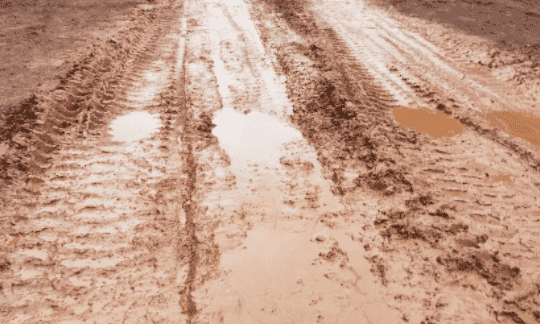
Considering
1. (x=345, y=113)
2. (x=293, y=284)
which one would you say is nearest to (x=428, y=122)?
(x=345, y=113)

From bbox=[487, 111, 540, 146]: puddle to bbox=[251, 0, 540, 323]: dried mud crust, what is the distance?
0.62m

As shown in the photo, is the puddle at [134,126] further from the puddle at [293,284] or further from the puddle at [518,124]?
the puddle at [518,124]

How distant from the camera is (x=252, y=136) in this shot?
4.53m

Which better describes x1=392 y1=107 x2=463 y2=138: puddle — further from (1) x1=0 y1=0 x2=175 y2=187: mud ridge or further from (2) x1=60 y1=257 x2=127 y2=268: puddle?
(1) x1=0 y1=0 x2=175 y2=187: mud ridge

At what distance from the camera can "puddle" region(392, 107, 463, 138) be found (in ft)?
14.4

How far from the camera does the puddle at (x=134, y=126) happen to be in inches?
169

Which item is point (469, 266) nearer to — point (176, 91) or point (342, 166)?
point (342, 166)

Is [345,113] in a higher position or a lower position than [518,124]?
lower

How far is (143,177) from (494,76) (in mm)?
6583

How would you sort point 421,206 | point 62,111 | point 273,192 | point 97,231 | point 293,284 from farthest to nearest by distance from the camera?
point 62,111 < point 273,192 < point 421,206 < point 97,231 < point 293,284

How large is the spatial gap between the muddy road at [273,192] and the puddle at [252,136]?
0.03 metres

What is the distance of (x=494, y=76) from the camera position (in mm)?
5680

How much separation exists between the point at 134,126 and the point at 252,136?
182cm

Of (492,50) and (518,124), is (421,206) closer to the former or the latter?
(518,124)
